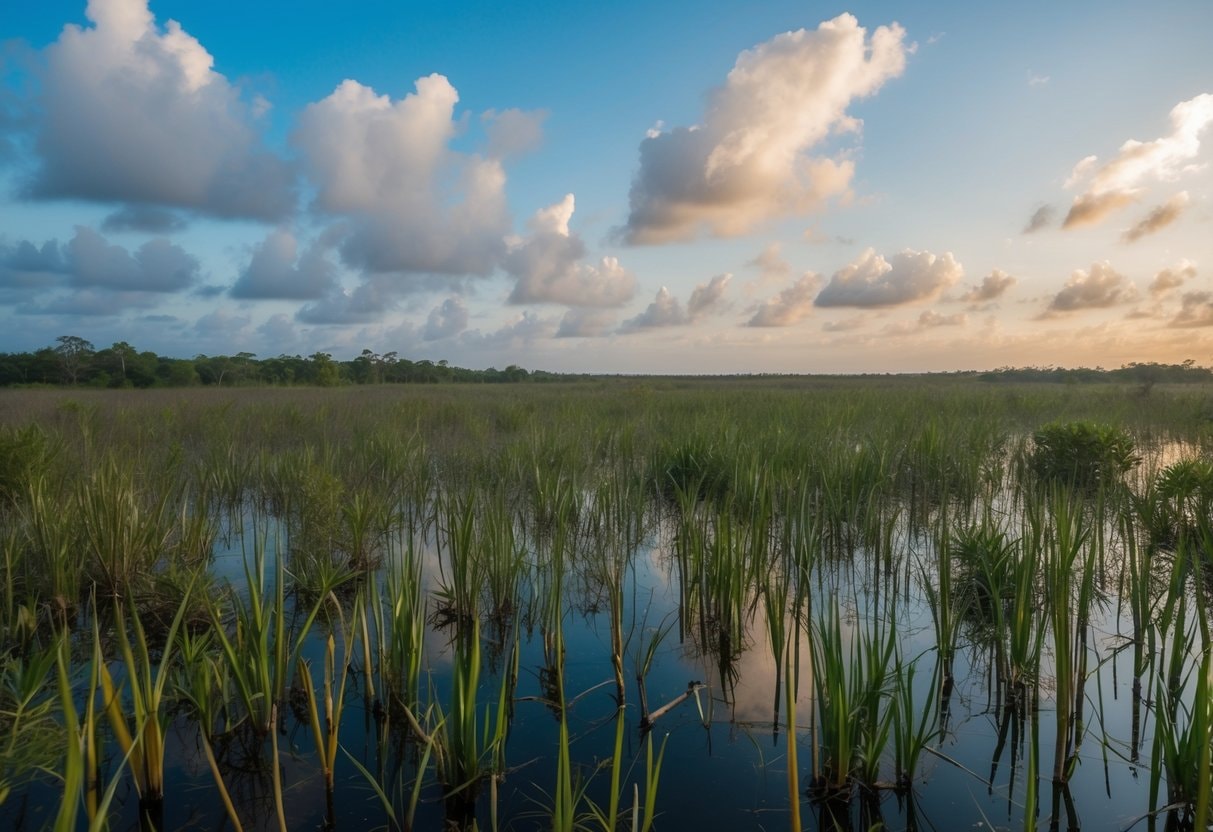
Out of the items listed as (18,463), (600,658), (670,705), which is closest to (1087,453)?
(600,658)

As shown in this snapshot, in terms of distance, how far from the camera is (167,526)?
4.55m

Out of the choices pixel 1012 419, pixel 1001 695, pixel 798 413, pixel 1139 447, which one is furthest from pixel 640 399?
pixel 1001 695

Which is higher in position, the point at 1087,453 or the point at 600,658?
the point at 1087,453

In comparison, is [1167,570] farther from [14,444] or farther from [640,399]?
[640,399]

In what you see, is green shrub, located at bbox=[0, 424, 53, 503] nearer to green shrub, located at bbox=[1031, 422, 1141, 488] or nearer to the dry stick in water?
the dry stick in water

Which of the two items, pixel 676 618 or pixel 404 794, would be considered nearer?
pixel 404 794

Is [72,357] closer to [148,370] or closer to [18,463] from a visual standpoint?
[148,370]

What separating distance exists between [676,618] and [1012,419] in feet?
40.9

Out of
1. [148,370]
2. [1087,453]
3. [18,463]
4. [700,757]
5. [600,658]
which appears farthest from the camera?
[148,370]

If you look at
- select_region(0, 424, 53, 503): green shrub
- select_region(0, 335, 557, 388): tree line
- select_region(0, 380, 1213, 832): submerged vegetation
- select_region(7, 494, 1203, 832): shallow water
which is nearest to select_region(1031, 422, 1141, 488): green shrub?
select_region(0, 380, 1213, 832): submerged vegetation

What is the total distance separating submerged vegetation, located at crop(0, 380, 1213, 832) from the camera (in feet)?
7.38

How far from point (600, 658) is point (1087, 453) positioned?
6.23m

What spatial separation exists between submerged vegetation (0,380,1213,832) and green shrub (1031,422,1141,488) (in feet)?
0.14

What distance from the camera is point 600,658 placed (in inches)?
141
